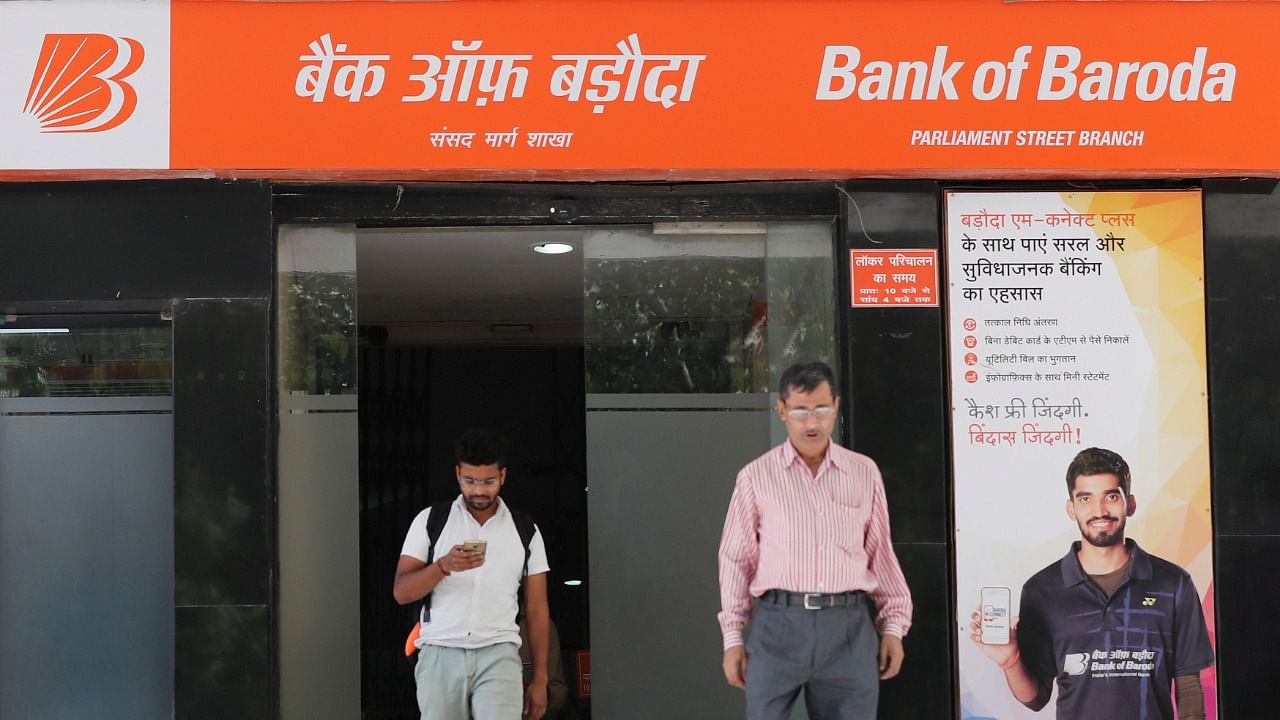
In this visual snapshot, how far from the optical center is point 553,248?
21.8 ft

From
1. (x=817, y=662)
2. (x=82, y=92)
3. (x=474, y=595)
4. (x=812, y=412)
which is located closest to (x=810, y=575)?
(x=817, y=662)

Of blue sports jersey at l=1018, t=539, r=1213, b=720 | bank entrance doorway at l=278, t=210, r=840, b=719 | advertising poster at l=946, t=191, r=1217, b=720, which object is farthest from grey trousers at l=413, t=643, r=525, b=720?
blue sports jersey at l=1018, t=539, r=1213, b=720

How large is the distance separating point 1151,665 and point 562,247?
3.58 m

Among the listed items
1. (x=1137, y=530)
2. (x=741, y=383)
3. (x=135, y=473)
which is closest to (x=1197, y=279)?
(x=1137, y=530)

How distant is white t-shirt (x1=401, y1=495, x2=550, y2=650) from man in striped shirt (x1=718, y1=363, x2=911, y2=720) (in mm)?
815

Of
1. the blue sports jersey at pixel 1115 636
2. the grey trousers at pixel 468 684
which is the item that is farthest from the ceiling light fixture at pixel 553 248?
the blue sports jersey at pixel 1115 636

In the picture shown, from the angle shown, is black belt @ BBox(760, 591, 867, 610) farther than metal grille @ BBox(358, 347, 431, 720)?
No

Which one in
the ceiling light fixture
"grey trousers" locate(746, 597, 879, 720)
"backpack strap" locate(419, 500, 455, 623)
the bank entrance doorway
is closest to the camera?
"grey trousers" locate(746, 597, 879, 720)

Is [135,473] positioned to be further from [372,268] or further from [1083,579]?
[1083,579]

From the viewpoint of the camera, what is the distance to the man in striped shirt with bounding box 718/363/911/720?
4188 millimetres

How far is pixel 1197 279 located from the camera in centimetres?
526

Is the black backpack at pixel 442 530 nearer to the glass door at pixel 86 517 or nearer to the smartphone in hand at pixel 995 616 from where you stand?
the glass door at pixel 86 517

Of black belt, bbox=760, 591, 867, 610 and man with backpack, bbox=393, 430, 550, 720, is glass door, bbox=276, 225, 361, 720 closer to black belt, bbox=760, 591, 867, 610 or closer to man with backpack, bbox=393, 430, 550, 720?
man with backpack, bbox=393, 430, 550, 720

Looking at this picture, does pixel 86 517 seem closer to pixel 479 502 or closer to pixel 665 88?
pixel 479 502
